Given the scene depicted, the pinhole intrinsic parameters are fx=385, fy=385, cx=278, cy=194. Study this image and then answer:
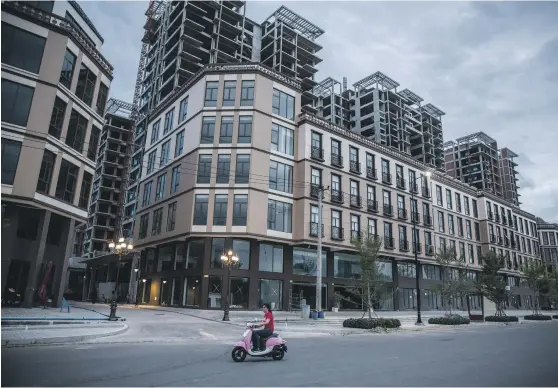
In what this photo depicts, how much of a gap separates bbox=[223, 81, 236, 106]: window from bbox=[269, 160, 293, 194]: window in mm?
7304

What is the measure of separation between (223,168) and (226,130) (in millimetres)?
3875

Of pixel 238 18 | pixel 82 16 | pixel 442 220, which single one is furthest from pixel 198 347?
pixel 238 18

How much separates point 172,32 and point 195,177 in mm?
40825

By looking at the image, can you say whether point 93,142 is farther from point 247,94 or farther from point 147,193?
point 147,193

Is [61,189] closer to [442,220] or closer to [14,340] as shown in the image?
[14,340]

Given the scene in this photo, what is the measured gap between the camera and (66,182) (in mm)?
27734

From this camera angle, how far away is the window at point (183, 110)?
41.5 m

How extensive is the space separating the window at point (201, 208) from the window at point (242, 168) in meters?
3.45

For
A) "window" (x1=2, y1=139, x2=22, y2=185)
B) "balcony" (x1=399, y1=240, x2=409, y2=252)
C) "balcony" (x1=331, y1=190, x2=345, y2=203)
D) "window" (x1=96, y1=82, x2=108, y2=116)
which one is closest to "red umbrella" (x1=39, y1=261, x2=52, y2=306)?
"window" (x1=2, y1=139, x2=22, y2=185)

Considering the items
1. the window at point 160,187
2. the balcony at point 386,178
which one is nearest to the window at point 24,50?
the window at point 160,187

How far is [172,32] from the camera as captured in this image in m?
66.1

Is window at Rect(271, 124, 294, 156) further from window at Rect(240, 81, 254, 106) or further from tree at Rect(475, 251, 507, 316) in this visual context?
tree at Rect(475, 251, 507, 316)

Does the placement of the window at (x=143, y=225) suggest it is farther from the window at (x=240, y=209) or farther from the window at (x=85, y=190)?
the window at (x=240, y=209)

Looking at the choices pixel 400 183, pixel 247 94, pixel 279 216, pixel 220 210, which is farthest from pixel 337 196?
pixel 247 94
